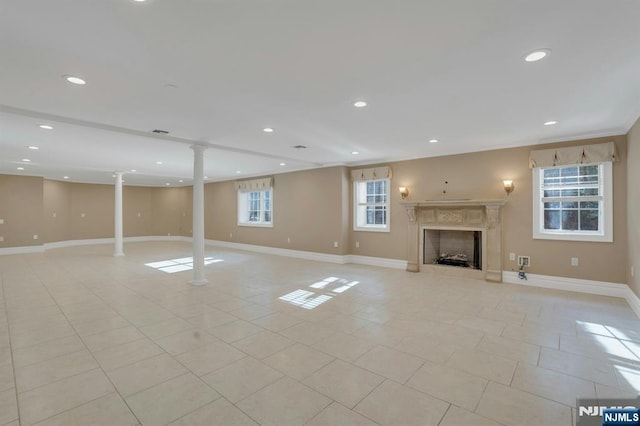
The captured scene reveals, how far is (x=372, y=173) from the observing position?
7453mm

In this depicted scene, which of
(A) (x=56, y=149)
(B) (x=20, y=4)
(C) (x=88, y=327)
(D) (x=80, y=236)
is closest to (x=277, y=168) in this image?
(A) (x=56, y=149)

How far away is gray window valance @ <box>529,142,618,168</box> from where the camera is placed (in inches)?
187

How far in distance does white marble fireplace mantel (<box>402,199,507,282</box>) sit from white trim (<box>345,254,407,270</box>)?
12.4 inches

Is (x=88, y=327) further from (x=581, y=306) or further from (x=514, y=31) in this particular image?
(x=581, y=306)

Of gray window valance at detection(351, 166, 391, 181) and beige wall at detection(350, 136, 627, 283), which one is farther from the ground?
gray window valance at detection(351, 166, 391, 181)

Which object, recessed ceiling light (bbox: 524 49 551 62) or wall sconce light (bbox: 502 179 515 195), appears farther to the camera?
wall sconce light (bbox: 502 179 515 195)

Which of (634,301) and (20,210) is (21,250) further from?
(634,301)

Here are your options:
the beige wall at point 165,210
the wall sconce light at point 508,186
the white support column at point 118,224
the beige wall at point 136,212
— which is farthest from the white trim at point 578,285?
the beige wall at point 136,212

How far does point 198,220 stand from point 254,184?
440 cm

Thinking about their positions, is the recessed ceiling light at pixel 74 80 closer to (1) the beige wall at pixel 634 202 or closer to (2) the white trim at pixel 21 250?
(1) the beige wall at pixel 634 202

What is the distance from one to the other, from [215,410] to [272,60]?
272 cm

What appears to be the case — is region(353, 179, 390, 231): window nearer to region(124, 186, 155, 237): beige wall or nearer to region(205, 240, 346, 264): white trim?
region(205, 240, 346, 264): white trim

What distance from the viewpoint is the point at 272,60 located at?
2539 mm
